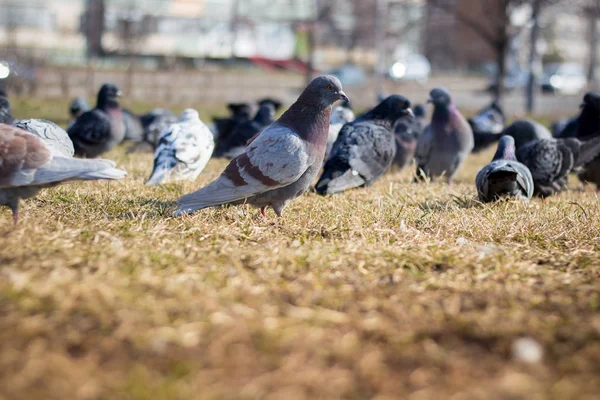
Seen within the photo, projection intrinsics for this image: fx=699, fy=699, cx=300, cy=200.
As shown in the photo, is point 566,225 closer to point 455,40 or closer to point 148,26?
point 148,26

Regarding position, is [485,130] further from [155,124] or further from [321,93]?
[321,93]

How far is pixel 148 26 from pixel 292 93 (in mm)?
12704

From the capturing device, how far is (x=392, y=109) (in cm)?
698

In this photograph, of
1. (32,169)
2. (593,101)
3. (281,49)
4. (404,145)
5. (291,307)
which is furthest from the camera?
(281,49)

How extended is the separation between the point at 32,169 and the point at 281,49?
34339 mm

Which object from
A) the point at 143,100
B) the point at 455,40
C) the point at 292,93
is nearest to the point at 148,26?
the point at 292,93

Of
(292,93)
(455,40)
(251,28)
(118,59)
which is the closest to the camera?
(292,93)

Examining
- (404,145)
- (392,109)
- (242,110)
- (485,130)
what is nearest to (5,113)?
(392,109)

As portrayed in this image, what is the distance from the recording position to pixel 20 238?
3.27 m

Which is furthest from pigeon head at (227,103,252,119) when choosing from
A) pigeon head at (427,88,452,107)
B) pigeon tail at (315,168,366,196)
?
pigeon tail at (315,168,366,196)

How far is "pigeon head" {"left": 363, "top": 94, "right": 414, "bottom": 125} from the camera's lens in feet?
22.8

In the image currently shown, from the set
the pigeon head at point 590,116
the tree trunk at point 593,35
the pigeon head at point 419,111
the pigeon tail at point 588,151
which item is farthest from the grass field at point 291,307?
the tree trunk at point 593,35

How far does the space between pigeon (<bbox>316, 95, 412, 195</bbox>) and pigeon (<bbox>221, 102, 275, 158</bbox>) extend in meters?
2.48

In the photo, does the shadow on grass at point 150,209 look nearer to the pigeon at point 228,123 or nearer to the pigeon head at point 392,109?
the pigeon head at point 392,109
